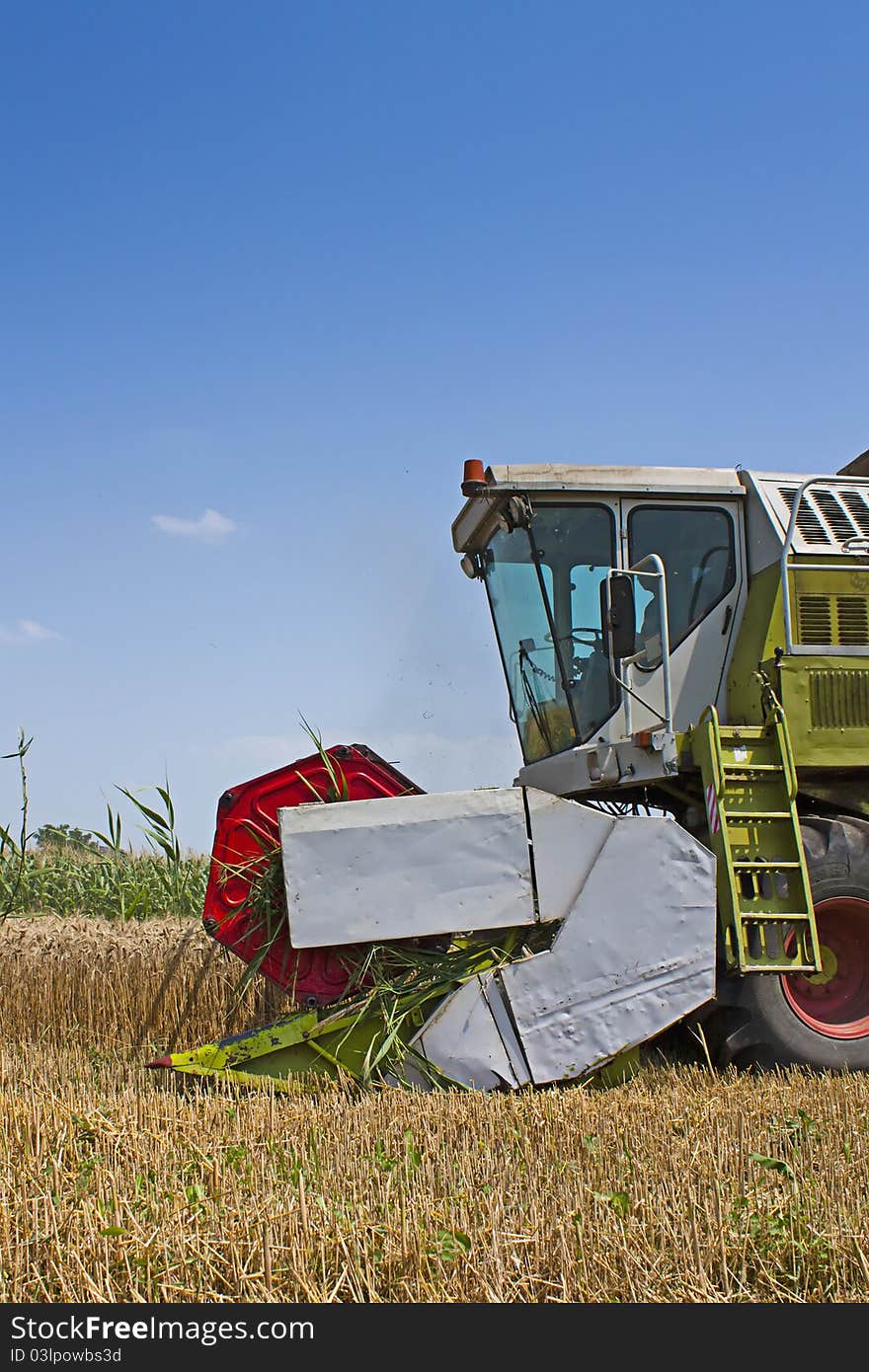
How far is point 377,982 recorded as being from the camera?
189 inches

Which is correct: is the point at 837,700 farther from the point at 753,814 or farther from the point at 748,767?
the point at 753,814

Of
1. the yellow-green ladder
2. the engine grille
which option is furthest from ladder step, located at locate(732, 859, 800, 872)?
the engine grille

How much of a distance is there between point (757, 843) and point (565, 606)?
1.44 meters

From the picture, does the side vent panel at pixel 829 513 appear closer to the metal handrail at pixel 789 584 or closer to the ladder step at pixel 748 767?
the metal handrail at pixel 789 584

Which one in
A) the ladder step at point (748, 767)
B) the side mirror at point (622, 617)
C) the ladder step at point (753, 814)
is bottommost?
the ladder step at point (753, 814)

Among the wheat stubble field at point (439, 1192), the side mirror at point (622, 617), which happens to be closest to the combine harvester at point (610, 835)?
the side mirror at point (622, 617)

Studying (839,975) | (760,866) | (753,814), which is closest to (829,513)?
(753,814)

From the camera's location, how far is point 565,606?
565cm

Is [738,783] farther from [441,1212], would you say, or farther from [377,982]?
[441,1212]

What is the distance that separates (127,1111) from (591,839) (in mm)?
2090

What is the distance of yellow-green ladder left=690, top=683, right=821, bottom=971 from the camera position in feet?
15.8

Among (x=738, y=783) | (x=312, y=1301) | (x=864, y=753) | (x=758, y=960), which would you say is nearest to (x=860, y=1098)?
(x=758, y=960)

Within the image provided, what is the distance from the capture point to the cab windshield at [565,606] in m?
5.55

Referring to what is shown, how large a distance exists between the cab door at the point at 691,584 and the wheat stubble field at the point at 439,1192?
180cm
